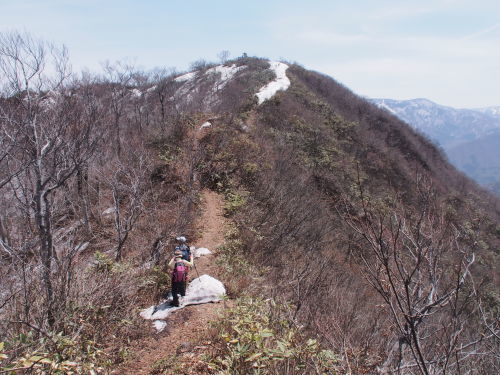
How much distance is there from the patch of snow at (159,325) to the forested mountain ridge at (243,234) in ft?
1.03

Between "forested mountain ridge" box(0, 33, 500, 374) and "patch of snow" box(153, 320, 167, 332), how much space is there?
1.03 ft

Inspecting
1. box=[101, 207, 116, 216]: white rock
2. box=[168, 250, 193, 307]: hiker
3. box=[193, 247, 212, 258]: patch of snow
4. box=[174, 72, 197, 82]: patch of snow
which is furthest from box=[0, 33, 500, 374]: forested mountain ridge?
box=[174, 72, 197, 82]: patch of snow

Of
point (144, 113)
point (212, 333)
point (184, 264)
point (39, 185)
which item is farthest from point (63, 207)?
point (144, 113)

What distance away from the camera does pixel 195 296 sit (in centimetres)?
646

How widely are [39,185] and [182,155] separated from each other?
7639 millimetres

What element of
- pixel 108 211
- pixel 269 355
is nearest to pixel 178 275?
pixel 269 355

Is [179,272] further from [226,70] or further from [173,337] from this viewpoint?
[226,70]

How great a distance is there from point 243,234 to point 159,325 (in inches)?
173

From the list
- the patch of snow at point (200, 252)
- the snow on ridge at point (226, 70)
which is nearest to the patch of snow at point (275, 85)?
the snow on ridge at point (226, 70)

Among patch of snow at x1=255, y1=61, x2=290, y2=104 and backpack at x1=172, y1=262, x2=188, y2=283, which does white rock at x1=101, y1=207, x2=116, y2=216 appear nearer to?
backpack at x1=172, y1=262, x2=188, y2=283

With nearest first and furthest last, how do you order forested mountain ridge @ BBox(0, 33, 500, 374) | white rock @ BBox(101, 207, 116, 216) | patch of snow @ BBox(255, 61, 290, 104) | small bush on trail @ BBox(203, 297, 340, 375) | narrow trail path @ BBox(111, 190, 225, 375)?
small bush on trail @ BBox(203, 297, 340, 375) < forested mountain ridge @ BBox(0, 33, 500, 374) < narrow trail path @ BBox(111, 190, 225, 375) < white rock @ BBox(101, 207, 116, 216) < patch of snow @ BBox(255, 61, 290, 104)

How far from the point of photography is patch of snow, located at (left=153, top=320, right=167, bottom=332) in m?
5.65

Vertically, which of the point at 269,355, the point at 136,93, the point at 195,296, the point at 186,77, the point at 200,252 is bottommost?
the point at 195,296

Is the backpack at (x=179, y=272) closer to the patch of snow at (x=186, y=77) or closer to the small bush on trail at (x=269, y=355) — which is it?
the small bush on trail at (x=269, y=355)
